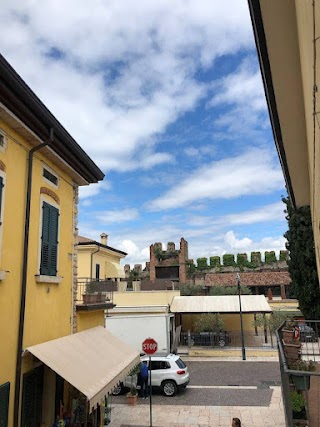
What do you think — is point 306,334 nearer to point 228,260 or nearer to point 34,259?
point 34,259

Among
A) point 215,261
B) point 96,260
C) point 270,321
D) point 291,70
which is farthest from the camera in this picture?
point 215,261

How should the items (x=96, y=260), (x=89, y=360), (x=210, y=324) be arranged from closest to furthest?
1. (x=89, y=360)
2. (x=96, y=260)
3. (x=210, y=324)

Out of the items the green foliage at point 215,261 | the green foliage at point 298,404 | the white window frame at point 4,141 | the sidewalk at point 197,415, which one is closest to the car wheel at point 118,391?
the sidewalk at point 197,415

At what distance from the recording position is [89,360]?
28.0 ft

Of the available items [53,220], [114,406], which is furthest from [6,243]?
[114,406]

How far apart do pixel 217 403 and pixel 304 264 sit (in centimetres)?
1111

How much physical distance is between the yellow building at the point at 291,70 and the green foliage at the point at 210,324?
71.7ft

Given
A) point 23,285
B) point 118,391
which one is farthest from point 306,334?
point 23,285

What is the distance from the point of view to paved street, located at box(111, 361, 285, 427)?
1219 cm

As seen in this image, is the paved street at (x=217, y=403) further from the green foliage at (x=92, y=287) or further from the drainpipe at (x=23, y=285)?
the drainpipe at (x=23, y=285)

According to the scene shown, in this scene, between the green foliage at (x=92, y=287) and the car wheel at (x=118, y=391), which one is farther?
the car wheel at (x=118, y=391)

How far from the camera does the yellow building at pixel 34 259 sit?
684cm

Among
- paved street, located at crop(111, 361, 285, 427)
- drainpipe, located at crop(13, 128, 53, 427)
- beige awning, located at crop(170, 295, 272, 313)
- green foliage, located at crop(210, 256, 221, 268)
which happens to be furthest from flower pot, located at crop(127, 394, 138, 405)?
green foliage, located at crop(210, 256, 221, 268)

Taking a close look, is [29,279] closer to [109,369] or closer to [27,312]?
[27,312]
